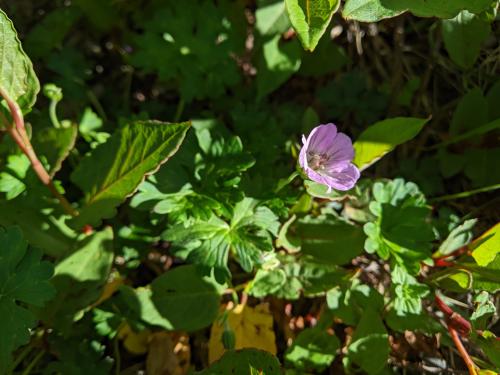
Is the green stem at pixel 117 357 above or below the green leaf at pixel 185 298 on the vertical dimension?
below

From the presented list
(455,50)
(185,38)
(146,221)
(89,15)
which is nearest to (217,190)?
(146,221)

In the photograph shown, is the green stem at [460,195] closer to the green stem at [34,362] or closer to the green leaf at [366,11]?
the green leaf at [366,11]

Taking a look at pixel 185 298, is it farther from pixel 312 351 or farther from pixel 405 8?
pixel 405 8

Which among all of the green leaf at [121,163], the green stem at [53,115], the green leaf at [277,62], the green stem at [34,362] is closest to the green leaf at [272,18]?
the green leaf at [277,62]

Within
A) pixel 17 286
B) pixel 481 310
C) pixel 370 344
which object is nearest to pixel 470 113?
pixel 481 310

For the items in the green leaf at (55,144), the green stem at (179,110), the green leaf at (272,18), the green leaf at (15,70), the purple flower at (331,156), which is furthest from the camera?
the green stem at (179,110)

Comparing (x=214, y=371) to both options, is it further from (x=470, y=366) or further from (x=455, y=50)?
(x=455, y=50)
